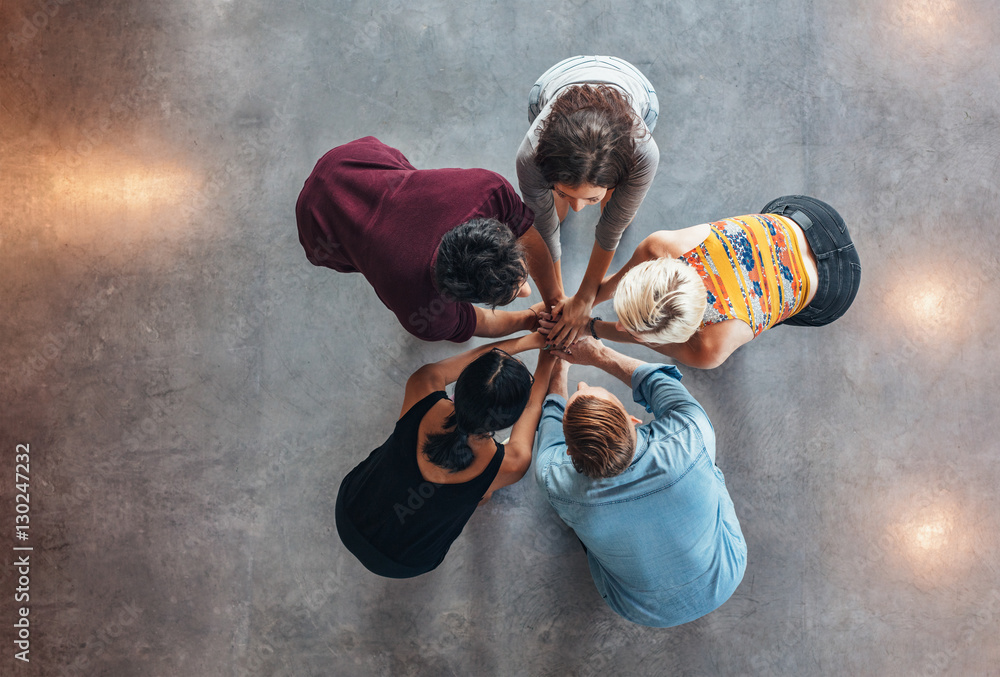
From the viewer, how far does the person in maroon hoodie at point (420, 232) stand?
1.48 m

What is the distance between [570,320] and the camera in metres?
2.34

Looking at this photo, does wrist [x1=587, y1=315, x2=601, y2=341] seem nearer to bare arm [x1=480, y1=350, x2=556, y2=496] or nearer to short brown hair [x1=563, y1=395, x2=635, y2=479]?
bare arm [x1=480, y1=350, x2=556, y2=496]

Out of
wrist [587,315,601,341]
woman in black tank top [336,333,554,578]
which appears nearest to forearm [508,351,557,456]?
wrist [587,315,601,341]

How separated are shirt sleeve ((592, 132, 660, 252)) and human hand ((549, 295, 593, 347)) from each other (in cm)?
28

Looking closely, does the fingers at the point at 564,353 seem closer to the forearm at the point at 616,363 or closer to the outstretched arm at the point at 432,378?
the forearm at the point at 616,363

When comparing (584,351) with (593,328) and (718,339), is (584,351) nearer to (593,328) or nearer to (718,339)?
(593,328)

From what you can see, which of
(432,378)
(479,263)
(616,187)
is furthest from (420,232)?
(432,378)

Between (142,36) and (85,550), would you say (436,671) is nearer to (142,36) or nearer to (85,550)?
(85,550)

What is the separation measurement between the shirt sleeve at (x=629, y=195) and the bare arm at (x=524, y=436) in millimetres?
646

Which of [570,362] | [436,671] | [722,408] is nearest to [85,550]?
[436,671]

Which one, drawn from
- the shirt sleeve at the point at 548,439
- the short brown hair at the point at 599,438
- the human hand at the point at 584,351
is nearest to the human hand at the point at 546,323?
the human hand at the point at 584,351

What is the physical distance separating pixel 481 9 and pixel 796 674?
12.0ft

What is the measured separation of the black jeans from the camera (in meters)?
2.03

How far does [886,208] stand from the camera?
266 cm
